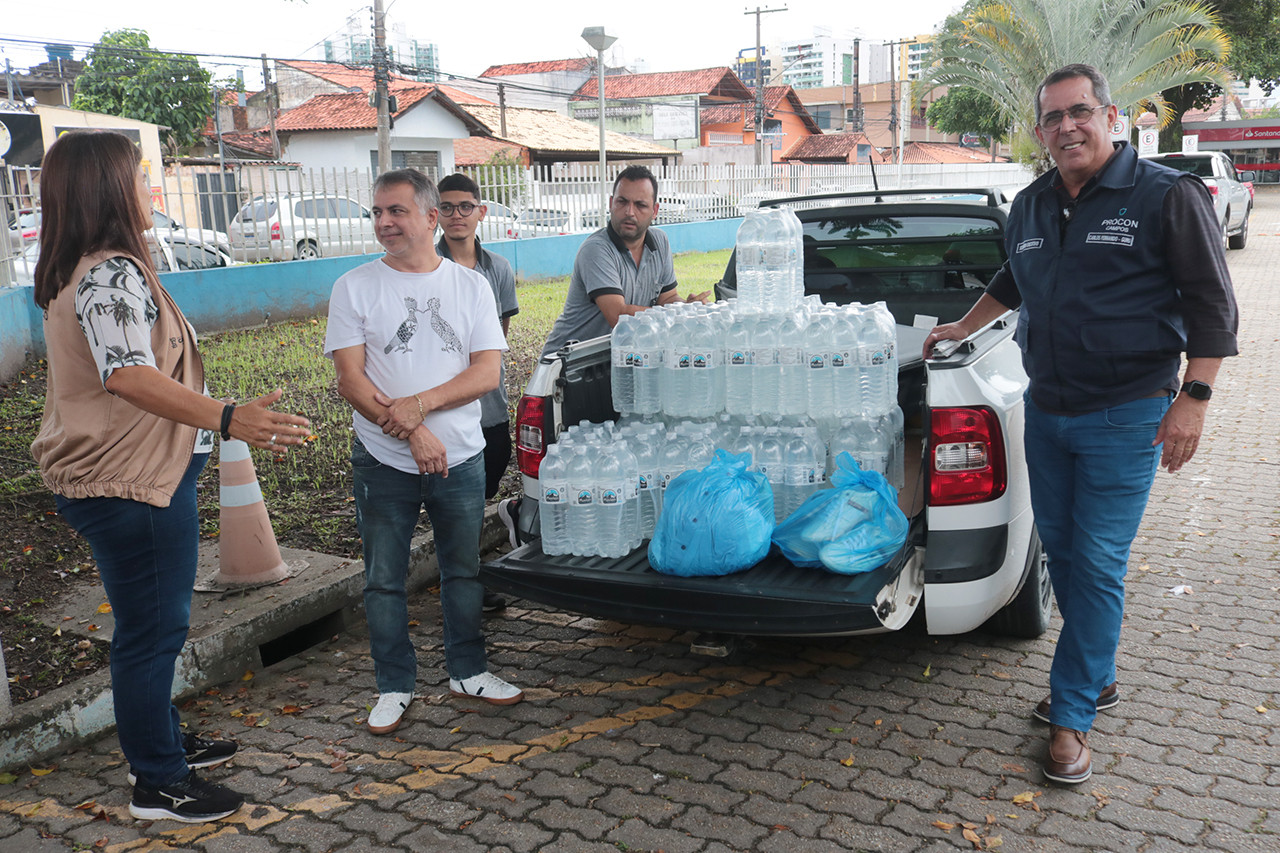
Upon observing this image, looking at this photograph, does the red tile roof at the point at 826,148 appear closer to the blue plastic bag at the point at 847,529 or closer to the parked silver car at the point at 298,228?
the parked silver car at the point at 298,228

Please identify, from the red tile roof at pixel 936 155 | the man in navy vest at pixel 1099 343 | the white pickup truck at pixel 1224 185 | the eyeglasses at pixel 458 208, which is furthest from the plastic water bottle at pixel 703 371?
the red tile roof at pixel 936 155

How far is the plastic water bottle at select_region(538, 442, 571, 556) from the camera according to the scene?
12.1ft

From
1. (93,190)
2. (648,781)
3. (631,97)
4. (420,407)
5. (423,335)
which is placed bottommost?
(648,781)

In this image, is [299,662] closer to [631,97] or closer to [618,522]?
[618,522]

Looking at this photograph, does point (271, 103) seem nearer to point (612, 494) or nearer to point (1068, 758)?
point (612, 494)

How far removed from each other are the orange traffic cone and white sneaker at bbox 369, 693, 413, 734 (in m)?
1.21

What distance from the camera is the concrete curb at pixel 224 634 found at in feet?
11.3

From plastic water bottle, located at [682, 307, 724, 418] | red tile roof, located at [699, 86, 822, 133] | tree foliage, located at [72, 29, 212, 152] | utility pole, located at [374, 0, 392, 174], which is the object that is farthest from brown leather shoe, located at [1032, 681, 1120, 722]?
red tile roof, located at [699, 86, 822, 133]

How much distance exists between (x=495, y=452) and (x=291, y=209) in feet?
33.9

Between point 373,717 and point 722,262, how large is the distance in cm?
1774

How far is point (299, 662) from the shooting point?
14.0 ft

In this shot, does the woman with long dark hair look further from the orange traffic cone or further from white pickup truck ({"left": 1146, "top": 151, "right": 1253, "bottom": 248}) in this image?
white pickup truck ({"left": 1146, "top": 151, "right": 1253, "bottom": 248})

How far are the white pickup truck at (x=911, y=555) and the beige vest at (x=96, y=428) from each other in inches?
47.5

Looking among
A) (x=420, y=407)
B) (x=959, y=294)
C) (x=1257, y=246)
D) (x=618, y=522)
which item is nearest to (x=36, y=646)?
(x=420, y=407)
